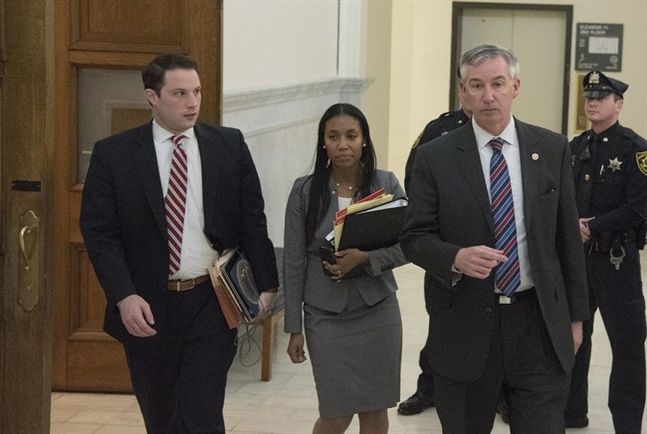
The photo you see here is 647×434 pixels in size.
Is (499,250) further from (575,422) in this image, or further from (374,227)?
(575,422)

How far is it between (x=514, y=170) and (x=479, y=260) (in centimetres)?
43

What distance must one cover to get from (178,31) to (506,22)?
9147 millimetres

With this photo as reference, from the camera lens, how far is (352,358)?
4688 mm

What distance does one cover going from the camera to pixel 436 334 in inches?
157

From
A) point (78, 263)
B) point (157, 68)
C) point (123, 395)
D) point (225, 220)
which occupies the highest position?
point (157, 68)

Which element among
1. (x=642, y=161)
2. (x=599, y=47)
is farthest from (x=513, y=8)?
(x=642, y=161)

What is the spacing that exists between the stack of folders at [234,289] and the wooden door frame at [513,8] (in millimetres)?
10563

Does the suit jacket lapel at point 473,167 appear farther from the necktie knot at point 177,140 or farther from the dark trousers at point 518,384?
the necktie knot at point 177,140

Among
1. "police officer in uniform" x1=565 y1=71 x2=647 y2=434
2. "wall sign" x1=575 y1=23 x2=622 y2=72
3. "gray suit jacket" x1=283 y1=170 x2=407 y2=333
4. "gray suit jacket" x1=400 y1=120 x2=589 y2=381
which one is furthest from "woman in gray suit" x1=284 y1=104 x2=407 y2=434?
"wall sign" x1=575 y1=23 x2=622 y2=72

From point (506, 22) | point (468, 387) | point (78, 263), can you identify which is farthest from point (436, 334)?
point (506, 22)

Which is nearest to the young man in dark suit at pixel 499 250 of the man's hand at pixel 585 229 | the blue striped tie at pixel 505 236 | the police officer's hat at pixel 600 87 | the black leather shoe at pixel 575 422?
the blue striped tie at pixel 505 236

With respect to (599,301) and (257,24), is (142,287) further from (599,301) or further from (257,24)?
(257,24)

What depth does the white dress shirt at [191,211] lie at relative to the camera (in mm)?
4375

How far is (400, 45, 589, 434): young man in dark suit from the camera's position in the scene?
12.6ft
